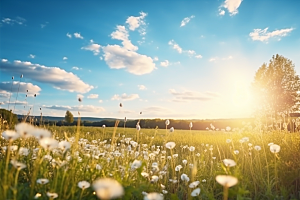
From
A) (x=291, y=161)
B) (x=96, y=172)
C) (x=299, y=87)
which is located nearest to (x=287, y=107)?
(x=299, y=87)

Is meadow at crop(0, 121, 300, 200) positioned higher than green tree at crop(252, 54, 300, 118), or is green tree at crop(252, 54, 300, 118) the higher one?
green tree at crop(252, 54, 300, 118)

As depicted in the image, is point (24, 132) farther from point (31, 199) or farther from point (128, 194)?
point (128, 194)

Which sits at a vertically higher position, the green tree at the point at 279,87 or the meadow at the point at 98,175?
the green tree at the point at 279,87

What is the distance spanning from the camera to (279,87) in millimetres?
32594

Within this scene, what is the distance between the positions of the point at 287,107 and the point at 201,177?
32148 millimetres

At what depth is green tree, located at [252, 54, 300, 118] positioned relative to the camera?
32094mm

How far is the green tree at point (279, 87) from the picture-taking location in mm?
32094

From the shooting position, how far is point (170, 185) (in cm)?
456

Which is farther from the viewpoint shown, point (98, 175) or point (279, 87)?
point (279, 87)

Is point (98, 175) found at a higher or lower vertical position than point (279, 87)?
lower

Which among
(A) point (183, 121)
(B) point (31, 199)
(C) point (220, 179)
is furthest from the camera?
(A) point (183, 121)

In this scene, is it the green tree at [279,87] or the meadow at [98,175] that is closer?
the meadow at [98,175]

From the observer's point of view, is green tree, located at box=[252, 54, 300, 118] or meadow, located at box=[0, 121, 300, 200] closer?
meadow, located at box=[0, 121, 300, 200]

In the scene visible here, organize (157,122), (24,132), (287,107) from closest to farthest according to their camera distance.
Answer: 1. (24,132)
2. (157,122)
3. (287,107)
